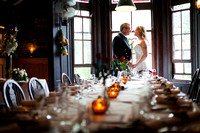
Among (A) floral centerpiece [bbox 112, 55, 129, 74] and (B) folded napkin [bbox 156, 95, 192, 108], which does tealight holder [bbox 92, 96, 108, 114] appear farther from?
(A) floral centerpiece [bbox 112, 55, 129, 74]

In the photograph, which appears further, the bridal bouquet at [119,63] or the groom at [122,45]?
the groom at [122,45]

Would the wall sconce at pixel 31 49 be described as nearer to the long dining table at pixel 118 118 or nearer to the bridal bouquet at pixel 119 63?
the bridal bouquet at pixel 119 63

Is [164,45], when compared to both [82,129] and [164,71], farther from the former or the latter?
[82,129]

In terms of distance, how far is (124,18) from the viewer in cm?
693

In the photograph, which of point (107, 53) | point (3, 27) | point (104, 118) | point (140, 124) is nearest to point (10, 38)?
point (3, 27)

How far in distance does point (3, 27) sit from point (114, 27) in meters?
2.87

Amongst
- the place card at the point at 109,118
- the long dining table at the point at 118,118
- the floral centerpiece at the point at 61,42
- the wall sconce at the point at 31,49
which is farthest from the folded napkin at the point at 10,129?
the wall sconce at the point at 31,49

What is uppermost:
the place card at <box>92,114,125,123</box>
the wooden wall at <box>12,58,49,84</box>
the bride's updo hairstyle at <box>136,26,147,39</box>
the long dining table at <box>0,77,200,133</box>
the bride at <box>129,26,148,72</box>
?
the bride's updo hairstyle at <box>136,26,147,39</box>

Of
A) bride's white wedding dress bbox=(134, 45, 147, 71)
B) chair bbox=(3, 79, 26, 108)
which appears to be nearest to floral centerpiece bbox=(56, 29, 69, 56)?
bride's white wedding dress bbox=(134, 45, 147, 71)

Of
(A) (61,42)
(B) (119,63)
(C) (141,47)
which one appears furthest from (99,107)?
(A) (61,42)

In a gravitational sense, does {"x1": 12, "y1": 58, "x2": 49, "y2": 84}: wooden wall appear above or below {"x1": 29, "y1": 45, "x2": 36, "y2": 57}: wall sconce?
below

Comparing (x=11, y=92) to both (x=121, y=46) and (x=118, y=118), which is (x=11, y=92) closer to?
(x=118, y=118)

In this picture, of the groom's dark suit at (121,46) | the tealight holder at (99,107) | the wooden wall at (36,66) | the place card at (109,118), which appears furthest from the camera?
the wooden wall at (36,66)

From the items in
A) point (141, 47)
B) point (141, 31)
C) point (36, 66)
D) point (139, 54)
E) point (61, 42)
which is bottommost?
point (36, 66)
